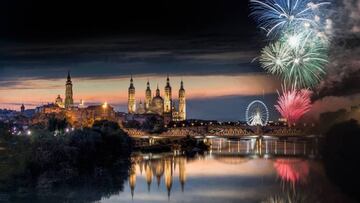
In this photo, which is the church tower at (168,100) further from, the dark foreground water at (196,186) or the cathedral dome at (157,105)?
the dark foreground water at (196,186)

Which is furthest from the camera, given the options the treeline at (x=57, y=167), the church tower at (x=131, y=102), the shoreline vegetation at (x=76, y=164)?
the church tower at (x=131, y=102)

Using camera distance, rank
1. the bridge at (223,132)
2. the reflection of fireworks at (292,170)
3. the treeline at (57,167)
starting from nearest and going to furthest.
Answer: the treeline at (57,167), the reflection of fireworks at (292,170), the bridge at (223,132)

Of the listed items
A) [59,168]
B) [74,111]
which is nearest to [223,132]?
[74,111]

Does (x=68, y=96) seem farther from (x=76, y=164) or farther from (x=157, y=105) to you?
(x=76, y=164)

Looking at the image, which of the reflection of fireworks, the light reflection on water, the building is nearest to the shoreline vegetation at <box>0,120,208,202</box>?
the light reflection on water

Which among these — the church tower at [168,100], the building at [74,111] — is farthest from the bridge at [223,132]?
the church tower at [168,100]

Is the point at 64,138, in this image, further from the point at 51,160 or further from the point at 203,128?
the point at 203,128

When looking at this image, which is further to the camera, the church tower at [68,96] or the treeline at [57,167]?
the church tower at [68,96]

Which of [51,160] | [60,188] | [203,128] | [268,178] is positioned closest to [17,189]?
[60,188]

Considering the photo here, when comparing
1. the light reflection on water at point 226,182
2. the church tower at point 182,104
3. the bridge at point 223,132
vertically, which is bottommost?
the light reflection on water at point 226,182
